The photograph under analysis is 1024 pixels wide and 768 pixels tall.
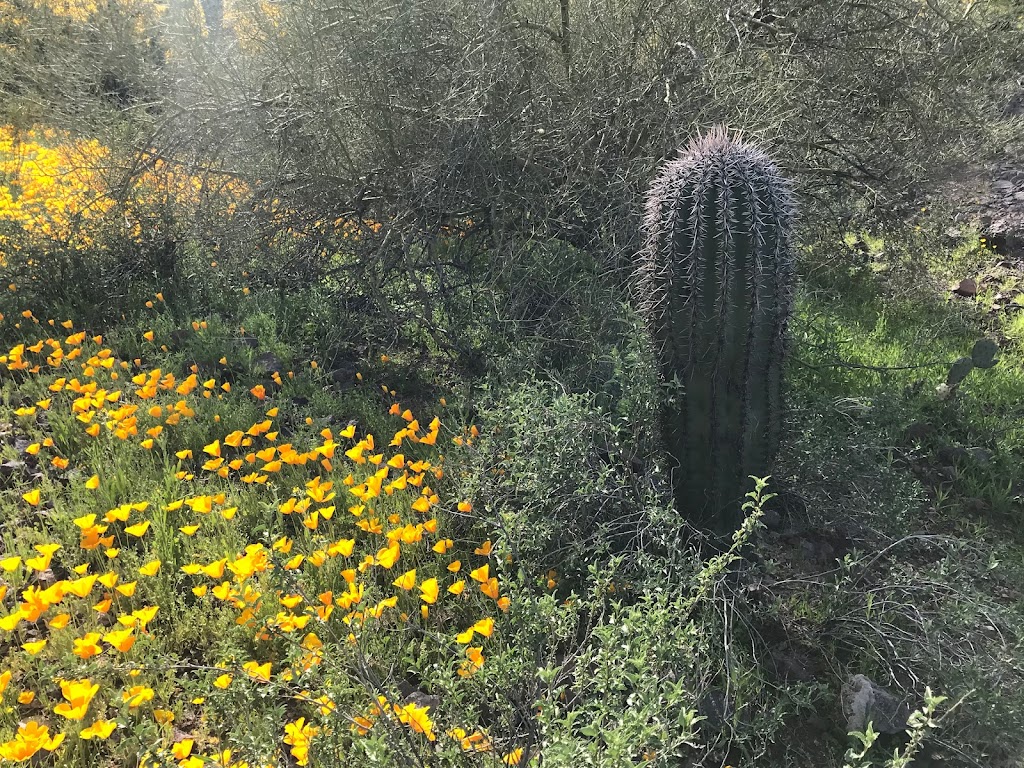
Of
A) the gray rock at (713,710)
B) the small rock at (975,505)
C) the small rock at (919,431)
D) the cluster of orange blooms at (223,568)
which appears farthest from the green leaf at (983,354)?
the cluster of orange blooms at (223,568)

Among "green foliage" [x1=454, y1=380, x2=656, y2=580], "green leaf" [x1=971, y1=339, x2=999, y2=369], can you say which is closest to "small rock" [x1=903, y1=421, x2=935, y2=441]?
"green leaf" [x1=971, y1=339, x2=999, y2=369]

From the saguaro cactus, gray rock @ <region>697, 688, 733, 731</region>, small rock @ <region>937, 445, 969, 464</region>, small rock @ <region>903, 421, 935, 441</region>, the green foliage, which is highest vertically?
the saguaro cactus

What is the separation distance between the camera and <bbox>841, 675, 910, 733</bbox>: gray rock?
172cm

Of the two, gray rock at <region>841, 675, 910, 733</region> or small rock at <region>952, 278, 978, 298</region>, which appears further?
small rock at <region>952, 278, 978, 298</region>

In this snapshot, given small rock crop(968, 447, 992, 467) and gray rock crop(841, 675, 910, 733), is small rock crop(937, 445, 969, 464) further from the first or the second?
gray rock crop(841, 675, 910, 733)

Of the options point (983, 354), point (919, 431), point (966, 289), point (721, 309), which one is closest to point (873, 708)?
point (721, 309)

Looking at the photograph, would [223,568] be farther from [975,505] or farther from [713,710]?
[975,505]

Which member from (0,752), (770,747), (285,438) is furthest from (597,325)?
(0,752)

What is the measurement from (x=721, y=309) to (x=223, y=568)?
1.65 m

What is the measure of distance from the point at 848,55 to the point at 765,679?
11.6 feet

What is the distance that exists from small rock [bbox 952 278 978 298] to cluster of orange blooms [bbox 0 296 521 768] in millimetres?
4014

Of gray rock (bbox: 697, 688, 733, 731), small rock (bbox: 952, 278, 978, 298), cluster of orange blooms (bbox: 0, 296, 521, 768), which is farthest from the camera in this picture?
small rock (bbox: 952, 278, 978, 298)

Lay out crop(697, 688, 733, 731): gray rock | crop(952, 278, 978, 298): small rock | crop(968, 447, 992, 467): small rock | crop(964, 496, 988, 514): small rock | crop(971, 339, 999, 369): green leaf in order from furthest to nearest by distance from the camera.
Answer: crop(952, 278, 978, 298): small rock → crop(971, 339, 999, 369): green leaf → crop(968, 447, 992, 467): small rock → crop(964, 496, 988, 514): small rock → crop(697, 688, 733, 731): gray rock

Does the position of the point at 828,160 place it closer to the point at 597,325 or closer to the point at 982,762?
the point at 597,325
